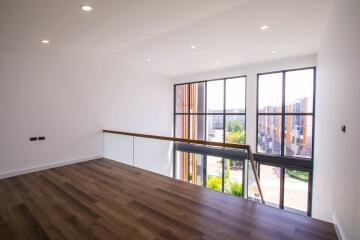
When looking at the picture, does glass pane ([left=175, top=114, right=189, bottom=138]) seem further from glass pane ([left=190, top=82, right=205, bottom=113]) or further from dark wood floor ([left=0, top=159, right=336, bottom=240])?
dark wood floor ([left=0, top=159, right=336, bottom=240])

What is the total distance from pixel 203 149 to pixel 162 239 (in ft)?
18.9

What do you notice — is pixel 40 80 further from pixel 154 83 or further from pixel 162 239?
pixel 162 239

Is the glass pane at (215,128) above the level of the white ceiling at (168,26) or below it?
below

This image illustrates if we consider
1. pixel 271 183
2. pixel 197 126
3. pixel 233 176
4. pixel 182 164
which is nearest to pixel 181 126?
pixel 197 126

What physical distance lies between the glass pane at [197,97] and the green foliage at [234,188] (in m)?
3.18

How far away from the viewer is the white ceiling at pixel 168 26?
267 cm

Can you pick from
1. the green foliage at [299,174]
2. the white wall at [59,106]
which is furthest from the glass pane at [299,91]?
the white wall at [59,106]

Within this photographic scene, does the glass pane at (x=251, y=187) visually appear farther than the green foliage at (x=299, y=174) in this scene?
No

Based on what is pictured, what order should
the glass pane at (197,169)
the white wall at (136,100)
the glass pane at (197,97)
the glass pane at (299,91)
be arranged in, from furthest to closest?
the glass pane at (197,97) < the glass pane at (197,169) < the white wall at (136,100) < the glass pane at (299,91)

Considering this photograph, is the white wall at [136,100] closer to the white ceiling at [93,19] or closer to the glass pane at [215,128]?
the glass pane at [215,128]

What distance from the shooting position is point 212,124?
7895 mm

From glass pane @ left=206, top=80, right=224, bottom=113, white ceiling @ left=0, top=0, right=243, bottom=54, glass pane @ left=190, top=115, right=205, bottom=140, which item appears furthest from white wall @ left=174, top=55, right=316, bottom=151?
white ceiling @ left=0, top=0, right=243, bottom=54

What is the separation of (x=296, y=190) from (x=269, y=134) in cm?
199

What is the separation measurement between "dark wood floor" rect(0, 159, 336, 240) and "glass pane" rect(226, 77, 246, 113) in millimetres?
4370
